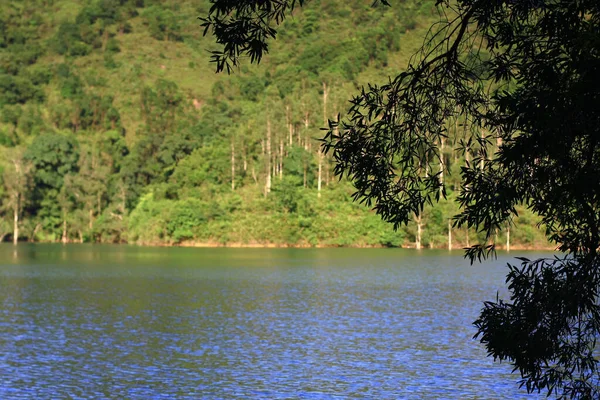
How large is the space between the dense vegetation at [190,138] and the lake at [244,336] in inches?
1142

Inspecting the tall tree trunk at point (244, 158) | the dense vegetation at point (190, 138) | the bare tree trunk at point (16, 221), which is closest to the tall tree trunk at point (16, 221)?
the bare tree trunk at point (16, 221)

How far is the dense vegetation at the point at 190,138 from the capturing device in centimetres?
10469

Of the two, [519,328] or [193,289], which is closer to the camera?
[519,328]

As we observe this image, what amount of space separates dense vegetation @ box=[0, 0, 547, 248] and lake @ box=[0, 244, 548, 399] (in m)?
29.0

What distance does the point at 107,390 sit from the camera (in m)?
21.1

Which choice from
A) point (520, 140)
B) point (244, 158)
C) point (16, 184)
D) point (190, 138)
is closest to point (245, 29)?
point (520, 140)

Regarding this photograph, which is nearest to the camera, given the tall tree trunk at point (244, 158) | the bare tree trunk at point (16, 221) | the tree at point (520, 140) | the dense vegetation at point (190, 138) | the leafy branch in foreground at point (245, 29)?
the tree at point (520, 140)

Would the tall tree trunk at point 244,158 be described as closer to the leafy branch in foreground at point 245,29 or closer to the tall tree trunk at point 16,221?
the tall tree trunk at point 16,221

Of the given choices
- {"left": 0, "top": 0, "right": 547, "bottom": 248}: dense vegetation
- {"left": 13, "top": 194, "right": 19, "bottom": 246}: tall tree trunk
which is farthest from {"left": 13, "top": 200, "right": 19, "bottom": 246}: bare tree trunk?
{"left": 0, "top": 0, "right": 547, "bottom": 248}: dense vegetation

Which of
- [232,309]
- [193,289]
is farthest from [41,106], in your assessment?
[232,309]

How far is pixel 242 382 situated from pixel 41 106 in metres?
128

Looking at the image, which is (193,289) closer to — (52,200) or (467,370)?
(467,370)

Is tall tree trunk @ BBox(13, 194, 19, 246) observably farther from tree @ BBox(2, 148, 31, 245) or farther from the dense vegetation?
the dense vegetation

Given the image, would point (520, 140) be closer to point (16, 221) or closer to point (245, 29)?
point (245, 29)
